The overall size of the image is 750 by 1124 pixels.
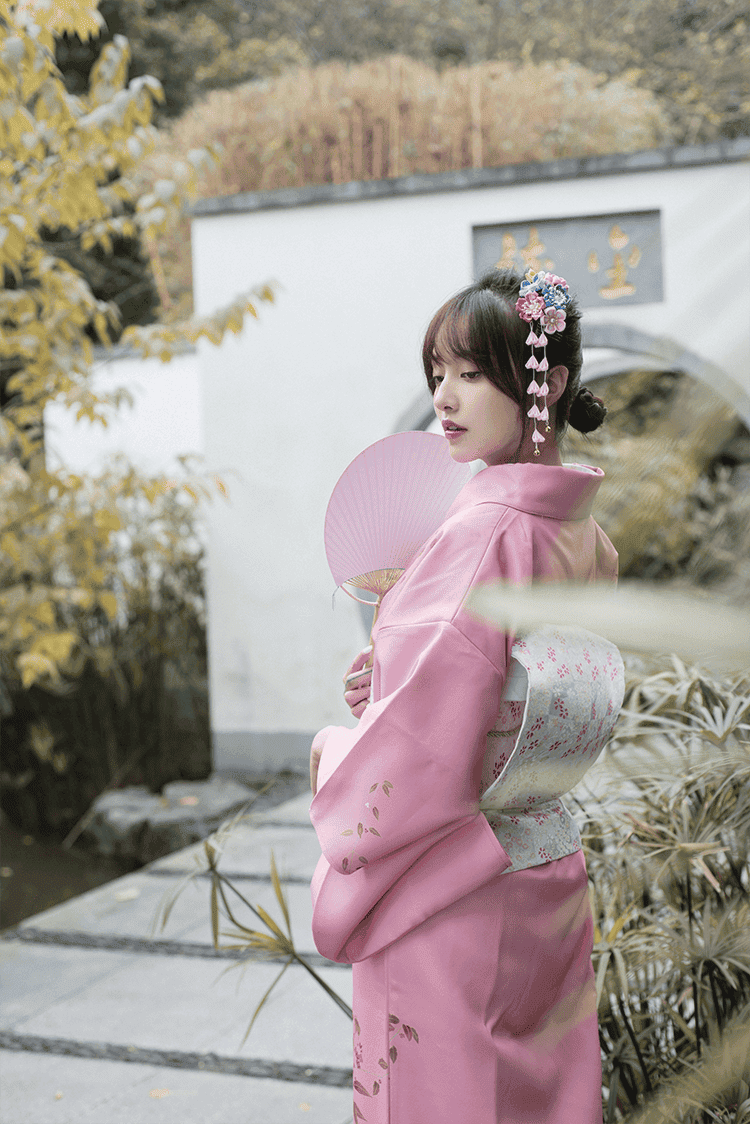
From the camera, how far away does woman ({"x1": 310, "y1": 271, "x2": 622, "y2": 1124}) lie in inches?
40.8

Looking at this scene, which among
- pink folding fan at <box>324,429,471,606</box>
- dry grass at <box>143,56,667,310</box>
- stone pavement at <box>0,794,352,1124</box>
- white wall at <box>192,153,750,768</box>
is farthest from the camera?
dry grass at <box>143,56,667,310</box>

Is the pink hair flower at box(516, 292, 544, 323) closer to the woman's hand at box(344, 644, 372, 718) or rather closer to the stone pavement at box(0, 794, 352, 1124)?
the woman's hand at box(344, 644, 372, 718)

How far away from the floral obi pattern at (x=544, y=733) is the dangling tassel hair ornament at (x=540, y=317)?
0.23m

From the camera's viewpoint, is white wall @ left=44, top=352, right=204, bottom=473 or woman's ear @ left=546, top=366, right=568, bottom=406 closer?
woman's ear @ left=546, top=366, right=568, bottom=406

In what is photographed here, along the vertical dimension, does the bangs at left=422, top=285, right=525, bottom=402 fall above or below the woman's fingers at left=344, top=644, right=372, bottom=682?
above

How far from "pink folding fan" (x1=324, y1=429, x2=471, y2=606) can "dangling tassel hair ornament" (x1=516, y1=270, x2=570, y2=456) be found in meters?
0.18

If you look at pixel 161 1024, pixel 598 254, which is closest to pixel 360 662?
pixel 161 1024

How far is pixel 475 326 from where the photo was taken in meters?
1.09

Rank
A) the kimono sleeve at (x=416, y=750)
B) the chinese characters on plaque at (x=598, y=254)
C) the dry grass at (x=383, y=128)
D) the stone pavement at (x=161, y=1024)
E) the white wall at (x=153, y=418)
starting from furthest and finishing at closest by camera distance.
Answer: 1. the white wall at (x=153, y=418)
2. the dry grass at (x=383, y=128)
3. the chinese characters on plaque at (x=598, y=254)
4. the stone pavement at (x=161, y=1024)
5. the kimono sleeve at (x=416, y=750)

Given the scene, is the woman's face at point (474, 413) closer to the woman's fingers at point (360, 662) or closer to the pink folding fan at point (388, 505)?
the pink folding fan at point (388, 505)

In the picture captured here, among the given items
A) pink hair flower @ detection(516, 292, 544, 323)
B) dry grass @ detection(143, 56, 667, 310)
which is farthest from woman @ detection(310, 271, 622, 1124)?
dry grass @ detection(143, 56, 667, 310)

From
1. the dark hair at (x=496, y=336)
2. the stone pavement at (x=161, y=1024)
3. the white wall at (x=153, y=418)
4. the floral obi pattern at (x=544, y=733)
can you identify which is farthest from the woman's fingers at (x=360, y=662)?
the white wall at (x=153, y=418)

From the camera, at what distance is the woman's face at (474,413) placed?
1.10 metres

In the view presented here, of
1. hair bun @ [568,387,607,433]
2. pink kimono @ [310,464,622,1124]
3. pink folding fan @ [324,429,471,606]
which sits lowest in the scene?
pink kimono @ [310,464,622,1124]
